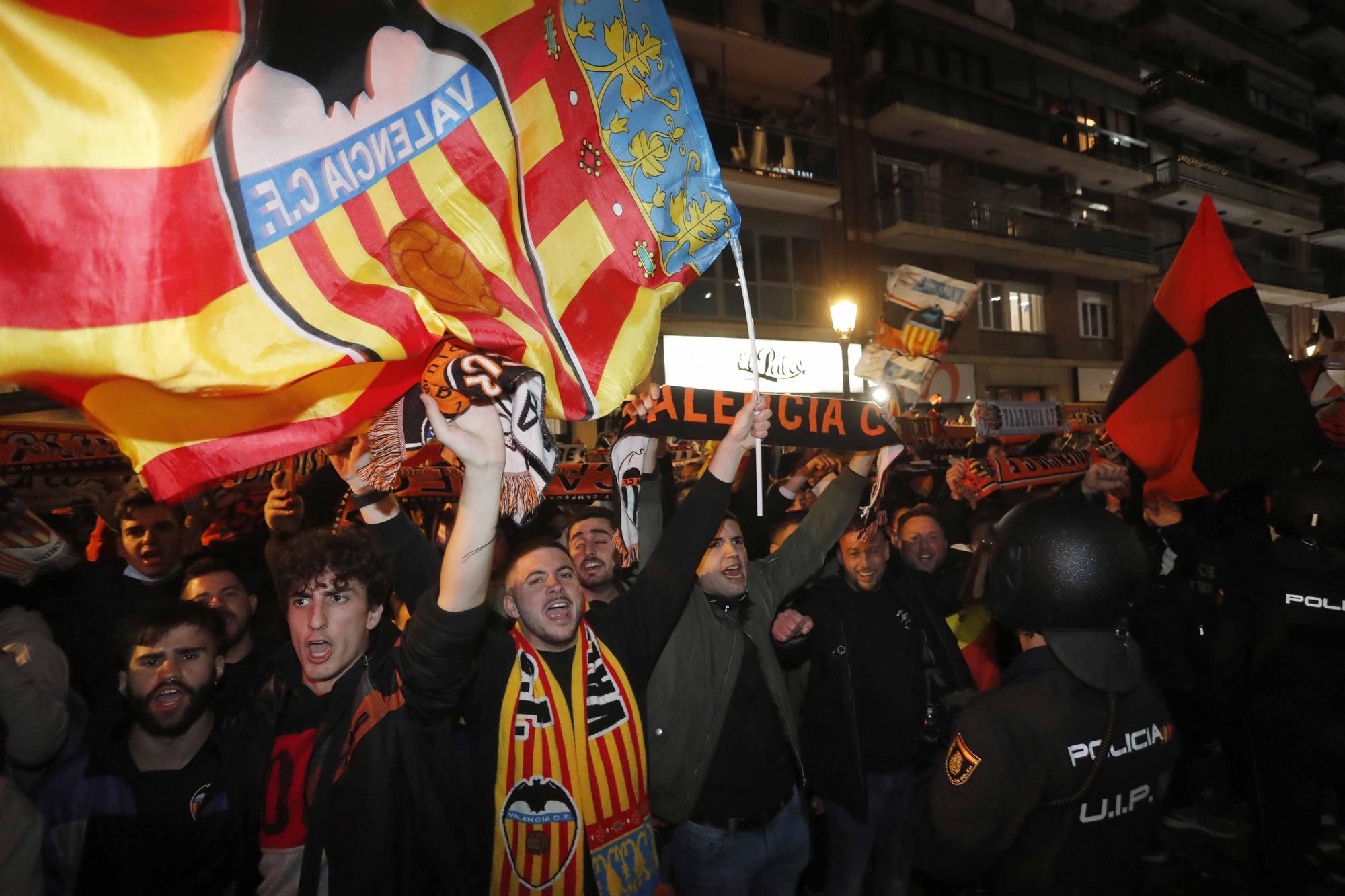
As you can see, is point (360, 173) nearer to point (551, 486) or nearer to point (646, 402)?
point (646, 402)

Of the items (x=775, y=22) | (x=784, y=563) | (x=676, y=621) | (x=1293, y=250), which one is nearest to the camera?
(x=676, y=621)

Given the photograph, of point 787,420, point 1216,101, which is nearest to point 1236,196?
point 1216,101

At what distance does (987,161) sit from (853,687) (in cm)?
2002

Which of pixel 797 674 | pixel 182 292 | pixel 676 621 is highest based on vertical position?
pixel 182 292

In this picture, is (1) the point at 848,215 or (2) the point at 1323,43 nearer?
(1) the point at 848,215

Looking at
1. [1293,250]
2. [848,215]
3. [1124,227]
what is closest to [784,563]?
[848,215]

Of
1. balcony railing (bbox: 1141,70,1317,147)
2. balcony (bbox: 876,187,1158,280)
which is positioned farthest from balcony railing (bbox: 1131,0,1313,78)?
balcony (bbox: 876,187,1158,280)

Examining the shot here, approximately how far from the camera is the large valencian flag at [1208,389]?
406cm

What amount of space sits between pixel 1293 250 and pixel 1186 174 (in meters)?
9.98

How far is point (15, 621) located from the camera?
94.5 inches

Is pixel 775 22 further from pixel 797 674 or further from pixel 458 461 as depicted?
pixel 458 461

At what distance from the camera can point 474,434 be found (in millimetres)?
1790

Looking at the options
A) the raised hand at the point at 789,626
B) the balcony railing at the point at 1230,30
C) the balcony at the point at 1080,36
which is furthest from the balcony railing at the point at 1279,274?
the raised hand at the point at 789,626

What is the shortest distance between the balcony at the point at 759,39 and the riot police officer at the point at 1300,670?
14.2 m
